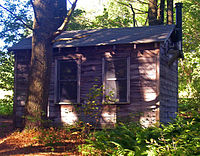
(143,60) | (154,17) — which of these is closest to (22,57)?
(143,60)

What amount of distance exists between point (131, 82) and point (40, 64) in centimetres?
391

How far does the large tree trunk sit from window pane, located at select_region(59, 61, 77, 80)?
237 centimetres

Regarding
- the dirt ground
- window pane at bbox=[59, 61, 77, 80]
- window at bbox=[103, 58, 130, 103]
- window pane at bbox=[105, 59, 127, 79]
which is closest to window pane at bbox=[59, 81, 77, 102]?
window pane at bbox=[59, 61, 77, 80]

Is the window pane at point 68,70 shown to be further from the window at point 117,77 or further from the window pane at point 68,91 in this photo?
the window at point 117,77

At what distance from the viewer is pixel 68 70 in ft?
→ 48.5

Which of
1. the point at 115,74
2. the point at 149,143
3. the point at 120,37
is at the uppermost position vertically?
the point at 120,37

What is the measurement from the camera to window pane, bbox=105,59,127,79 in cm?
1388

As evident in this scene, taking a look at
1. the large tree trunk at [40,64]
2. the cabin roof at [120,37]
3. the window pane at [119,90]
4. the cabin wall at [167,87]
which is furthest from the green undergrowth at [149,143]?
the cabin roof at [120,37]

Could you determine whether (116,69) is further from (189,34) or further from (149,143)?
(189,34)

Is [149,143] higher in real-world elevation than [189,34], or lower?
lower

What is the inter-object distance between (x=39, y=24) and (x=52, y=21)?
526mm

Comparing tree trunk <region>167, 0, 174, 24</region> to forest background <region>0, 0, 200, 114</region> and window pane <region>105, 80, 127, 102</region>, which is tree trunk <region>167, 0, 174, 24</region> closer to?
forest background <region>0, 0, 200, 114</region>

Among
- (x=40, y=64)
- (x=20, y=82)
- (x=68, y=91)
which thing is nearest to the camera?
(x=40, y=64)

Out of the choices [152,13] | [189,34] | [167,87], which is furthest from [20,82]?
[189,34]
